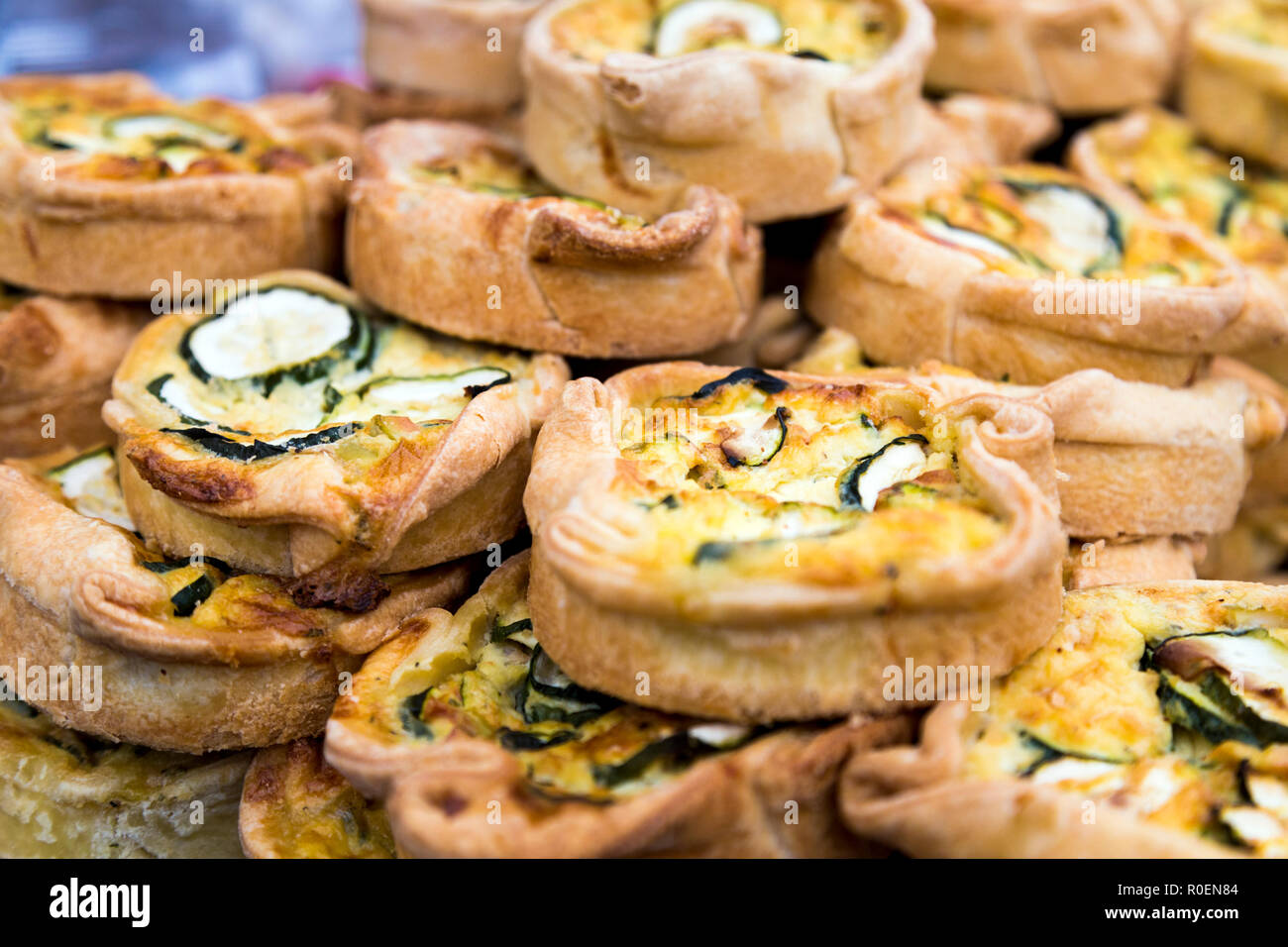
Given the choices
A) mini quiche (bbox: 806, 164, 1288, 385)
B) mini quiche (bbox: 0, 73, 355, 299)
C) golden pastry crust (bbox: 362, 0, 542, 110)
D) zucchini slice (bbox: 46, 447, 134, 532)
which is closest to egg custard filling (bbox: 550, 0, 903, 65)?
golden pastry crust (bbox: 362, 0, 542, 110)

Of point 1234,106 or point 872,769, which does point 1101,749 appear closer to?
point 872,769

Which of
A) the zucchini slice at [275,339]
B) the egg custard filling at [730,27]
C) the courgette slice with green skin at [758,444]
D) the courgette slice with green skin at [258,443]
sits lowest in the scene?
the courgette slice with green skin at [258,443]

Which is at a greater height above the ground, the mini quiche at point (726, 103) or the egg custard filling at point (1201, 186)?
the mini quiche at point (726, 103)

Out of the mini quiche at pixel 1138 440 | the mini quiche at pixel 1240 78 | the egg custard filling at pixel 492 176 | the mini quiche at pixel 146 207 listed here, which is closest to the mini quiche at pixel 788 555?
the mini quiche at pixel 1138 440

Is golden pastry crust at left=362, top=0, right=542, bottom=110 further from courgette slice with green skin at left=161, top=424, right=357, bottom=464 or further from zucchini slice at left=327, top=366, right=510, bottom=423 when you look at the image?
courgette slice with green skin at left=161, top=424, right=357, bottom=464

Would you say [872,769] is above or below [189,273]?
below

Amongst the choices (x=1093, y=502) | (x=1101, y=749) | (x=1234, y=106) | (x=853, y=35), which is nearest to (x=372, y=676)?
(x=1101, y=749)

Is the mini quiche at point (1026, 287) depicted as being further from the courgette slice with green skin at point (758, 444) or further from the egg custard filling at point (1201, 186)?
the courgette slice with green skin at point (758, 444)
